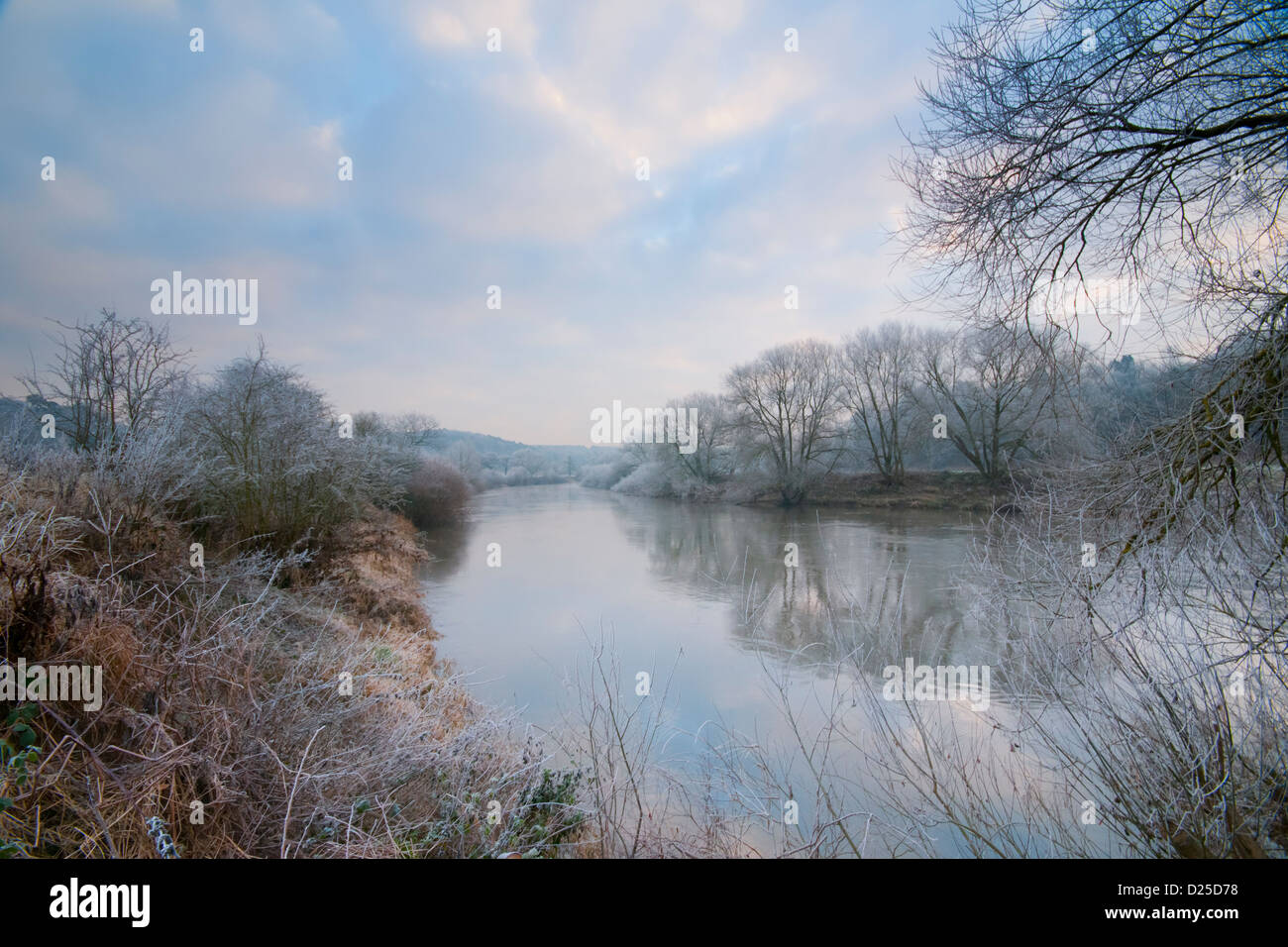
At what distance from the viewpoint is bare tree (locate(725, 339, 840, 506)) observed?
29266 millimetres

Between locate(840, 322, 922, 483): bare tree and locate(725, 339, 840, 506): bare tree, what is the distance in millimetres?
1055

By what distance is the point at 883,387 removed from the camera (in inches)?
1121

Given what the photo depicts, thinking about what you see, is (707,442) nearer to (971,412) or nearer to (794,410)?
(794,410)

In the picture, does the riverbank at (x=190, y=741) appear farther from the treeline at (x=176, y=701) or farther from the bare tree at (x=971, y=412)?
the bare tree at (x=971, y=412)

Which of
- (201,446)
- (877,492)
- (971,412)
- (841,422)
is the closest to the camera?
(201,446)

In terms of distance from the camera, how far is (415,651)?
7.39 m

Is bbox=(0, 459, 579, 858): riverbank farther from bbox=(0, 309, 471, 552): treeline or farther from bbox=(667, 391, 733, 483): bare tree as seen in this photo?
bbox=(667, 391, 733, 483): bare tree

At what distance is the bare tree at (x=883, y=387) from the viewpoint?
87.8 feet

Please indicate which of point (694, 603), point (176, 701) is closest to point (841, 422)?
point (694, 603)

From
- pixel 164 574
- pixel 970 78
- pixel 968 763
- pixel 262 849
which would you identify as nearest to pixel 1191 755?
pixel 968 763

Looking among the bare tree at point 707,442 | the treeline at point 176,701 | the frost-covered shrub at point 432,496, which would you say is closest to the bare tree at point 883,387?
the bare tree at point 707,442

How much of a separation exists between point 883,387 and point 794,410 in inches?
175

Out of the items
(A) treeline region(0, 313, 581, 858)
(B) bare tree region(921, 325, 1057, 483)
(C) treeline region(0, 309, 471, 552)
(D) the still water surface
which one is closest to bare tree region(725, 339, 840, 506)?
(B) bare tree region(921, 325, 1057, 483)

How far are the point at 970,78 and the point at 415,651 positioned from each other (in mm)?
8043
